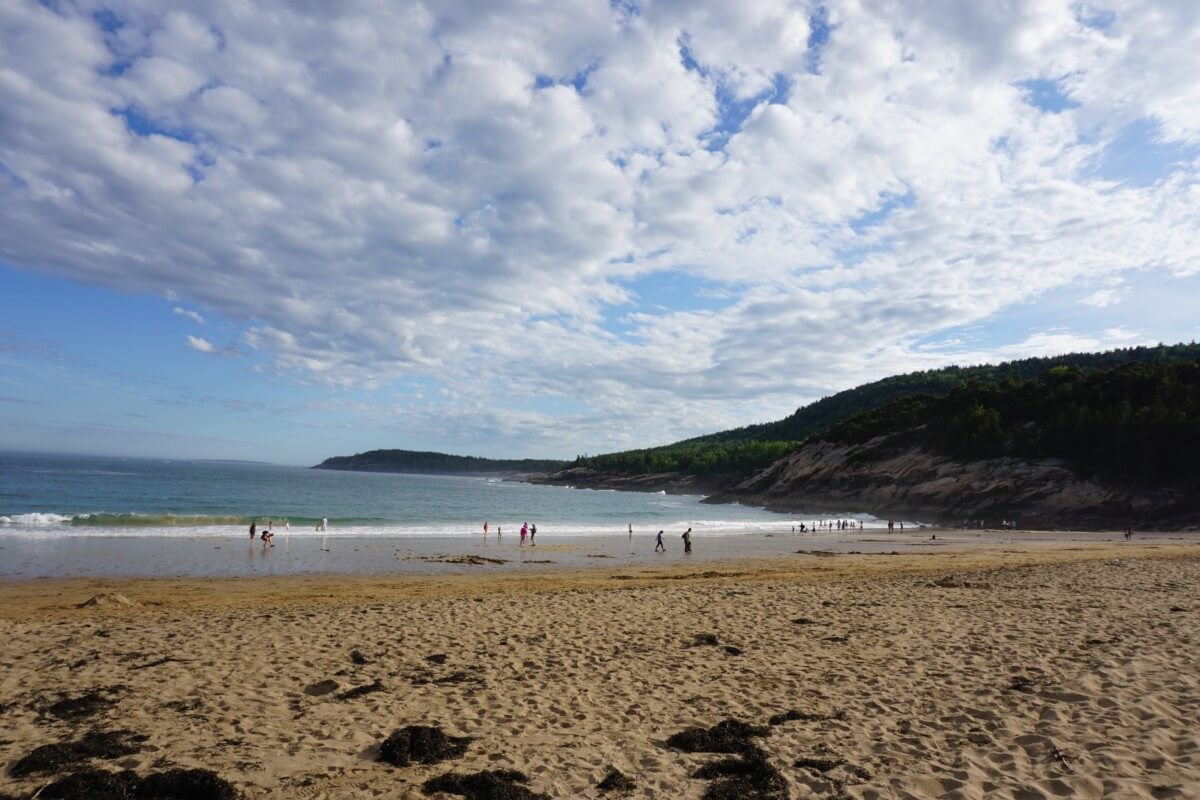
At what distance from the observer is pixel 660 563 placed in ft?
99.5

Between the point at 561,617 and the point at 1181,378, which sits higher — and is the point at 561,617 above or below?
below

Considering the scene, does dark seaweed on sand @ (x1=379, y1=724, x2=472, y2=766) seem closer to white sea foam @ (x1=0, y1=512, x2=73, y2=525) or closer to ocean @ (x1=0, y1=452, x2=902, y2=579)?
ocean @ (x1=0, y1=452, x2=902, y2=579)

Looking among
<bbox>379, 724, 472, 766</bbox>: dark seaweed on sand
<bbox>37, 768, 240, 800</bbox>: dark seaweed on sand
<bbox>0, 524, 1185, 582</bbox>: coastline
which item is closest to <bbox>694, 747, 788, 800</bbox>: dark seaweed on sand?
<bbox>379, 724, 472, 766</bbox>: dark seaweed on sand

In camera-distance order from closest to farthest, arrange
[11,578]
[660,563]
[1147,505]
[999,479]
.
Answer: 1. [11,578]
2. [660,563]
3. [1147,505]
4. [999,479]

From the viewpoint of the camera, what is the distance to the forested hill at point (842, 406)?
12544cm

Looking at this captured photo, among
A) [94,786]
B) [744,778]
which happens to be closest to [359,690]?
[94,786]

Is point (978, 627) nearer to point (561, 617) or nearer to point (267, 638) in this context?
point (561, 617)

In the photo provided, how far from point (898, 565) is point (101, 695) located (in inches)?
1072

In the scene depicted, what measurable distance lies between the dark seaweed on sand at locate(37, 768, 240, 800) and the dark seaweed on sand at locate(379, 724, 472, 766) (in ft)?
4.67

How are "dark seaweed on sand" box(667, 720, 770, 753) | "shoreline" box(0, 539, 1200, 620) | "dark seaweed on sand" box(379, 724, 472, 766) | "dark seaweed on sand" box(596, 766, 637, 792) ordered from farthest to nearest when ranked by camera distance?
"shoreline" box(0, 539, 1200, 620) < "dark seaweed on sand" box(667, 720, 770, 753) < "dark seaweed on sand" box(379, 724, 472, 766) < "dark seaweed on sand" box(596, 766, 637, 792)

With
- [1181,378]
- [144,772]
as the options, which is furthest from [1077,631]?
[1181,378]

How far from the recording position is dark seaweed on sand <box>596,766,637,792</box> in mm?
5890

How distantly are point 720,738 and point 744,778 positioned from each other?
971 mm

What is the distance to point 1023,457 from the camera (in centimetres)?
6738
